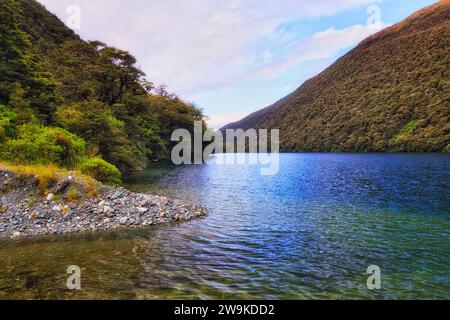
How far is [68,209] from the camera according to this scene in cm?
1712

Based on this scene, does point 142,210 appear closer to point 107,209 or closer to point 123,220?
point 123,220

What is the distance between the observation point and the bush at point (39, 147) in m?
20.7

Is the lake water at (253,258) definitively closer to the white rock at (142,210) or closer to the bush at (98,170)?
the white rock at (142,210)

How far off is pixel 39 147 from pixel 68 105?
21093 mm

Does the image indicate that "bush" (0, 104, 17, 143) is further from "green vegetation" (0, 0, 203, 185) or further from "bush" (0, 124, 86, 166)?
"bush" (0, 124, 86, 166)

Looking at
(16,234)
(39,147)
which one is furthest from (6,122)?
(16,234)

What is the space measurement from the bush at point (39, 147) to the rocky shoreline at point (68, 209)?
3054 mm

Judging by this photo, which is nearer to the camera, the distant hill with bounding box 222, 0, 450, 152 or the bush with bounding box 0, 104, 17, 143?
the bush with bounding box 0, 104, 17, 143

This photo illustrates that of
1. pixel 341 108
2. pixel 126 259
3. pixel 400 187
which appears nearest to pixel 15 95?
pixel 126 259

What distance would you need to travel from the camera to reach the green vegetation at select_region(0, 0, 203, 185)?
73.1 ft

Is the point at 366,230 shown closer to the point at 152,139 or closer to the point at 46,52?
the point at 152,139

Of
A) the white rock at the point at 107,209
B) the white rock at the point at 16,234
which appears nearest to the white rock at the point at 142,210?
the white rock at the point at 107,209

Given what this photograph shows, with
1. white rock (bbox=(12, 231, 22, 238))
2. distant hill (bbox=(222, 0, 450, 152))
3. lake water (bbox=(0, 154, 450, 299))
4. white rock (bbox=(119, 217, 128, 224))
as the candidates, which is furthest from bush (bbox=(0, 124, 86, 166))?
distant hill (bbox=(222, 0, 450, 152))

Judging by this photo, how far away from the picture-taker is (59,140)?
23.7 metres
